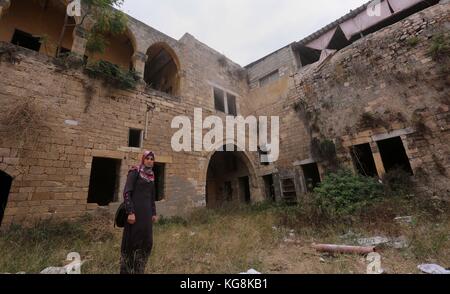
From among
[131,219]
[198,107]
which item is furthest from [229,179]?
[131,219]

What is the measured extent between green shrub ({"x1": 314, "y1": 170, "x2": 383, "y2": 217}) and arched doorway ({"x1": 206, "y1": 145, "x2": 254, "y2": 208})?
4.94 metres

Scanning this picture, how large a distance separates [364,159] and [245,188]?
6.42 meters

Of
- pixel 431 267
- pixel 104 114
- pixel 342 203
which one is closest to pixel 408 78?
pixel 342 203

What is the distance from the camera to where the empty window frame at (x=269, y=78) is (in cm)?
1196

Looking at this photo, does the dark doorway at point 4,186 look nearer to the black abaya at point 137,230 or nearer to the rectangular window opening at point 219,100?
the black abaya at point 137,230

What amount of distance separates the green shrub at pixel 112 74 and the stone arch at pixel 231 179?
5.49 meters

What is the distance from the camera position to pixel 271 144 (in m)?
11.4

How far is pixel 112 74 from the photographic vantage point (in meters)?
7.43

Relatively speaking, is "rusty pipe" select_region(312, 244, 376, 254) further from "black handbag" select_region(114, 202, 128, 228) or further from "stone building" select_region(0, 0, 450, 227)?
"stone building" select_region(0, 0, 450, 227)

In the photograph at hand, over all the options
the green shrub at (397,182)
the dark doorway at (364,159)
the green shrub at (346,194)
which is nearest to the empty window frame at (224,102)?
the dark doorway at (364,159)

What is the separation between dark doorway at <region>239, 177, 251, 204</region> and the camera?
12.6 meters

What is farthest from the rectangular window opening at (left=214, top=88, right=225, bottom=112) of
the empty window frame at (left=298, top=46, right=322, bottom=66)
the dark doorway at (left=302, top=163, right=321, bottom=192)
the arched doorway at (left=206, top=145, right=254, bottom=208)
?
the dark doorway at (left=302, top=163, right=321, bottom=192)

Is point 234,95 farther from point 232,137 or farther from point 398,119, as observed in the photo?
point 398,119
